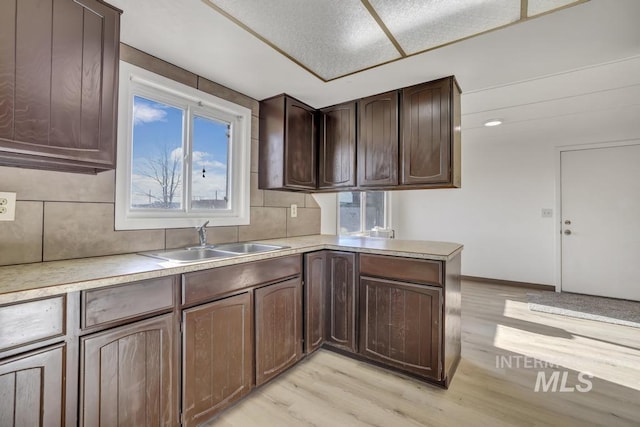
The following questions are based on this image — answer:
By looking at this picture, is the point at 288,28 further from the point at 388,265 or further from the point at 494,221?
the point at 494,221

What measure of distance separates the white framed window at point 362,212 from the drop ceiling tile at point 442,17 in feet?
6.01

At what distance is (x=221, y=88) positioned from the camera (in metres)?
2.26

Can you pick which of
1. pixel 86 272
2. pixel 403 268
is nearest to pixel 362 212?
pixel 403 268

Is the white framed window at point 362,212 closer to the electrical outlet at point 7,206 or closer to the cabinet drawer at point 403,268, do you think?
the cabinet drawer at point 403,268

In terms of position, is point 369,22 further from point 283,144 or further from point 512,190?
point 512,190

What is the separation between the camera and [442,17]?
1.45m

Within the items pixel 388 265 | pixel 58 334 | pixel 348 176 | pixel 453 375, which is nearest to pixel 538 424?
pixel 453 375

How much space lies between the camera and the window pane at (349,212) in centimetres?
367

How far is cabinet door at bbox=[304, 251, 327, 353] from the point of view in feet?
7.04

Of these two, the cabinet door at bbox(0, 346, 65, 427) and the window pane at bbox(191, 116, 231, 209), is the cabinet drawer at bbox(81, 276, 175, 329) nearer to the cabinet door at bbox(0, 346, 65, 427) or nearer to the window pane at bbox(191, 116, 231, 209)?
the cabinet door at bbox(0, 346, 65, 427)

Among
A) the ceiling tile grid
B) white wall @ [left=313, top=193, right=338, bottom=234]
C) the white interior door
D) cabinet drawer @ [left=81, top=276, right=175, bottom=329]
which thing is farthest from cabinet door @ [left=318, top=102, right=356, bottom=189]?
the white interior door

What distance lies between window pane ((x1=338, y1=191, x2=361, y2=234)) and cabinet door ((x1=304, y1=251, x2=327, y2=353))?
1346 millimetres

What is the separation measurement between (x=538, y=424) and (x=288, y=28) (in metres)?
2.56

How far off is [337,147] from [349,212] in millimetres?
1373
